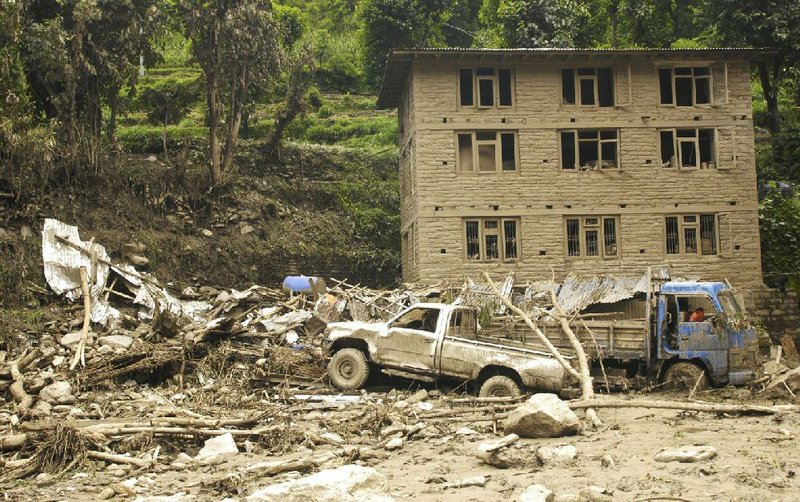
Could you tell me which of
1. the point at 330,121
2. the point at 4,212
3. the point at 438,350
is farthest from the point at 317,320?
the point at 330,121

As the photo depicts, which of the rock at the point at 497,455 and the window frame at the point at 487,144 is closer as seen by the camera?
the rock at the point at 497,455

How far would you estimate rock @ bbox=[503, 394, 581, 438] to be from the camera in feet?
36.3

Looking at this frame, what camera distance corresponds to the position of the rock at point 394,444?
1116 cm

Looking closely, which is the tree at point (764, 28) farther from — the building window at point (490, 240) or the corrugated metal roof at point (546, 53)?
the building window at point (490, 240)

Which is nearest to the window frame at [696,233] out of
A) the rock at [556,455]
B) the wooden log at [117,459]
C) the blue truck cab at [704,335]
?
the blue truck cab at [704,335]

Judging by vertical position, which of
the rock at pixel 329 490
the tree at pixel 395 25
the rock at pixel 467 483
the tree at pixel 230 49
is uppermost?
the tree at pixel 395 25

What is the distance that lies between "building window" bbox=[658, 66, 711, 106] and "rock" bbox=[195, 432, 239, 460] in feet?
67.0

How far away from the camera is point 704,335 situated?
15672mm

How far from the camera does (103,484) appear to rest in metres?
9.62

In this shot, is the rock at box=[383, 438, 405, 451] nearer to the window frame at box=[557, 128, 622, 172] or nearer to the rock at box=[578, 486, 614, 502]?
the rock at box=[578, 486, 614, 502]

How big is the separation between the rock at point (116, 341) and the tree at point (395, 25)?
30209 millimetres

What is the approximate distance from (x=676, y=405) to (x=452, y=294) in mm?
11577

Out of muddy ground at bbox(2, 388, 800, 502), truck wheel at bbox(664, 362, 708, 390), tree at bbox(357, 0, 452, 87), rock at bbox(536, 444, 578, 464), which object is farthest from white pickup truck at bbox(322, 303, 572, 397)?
tree at bbox(357, 0, 452, 87)

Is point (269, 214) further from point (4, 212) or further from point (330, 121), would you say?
point (330, 121)
